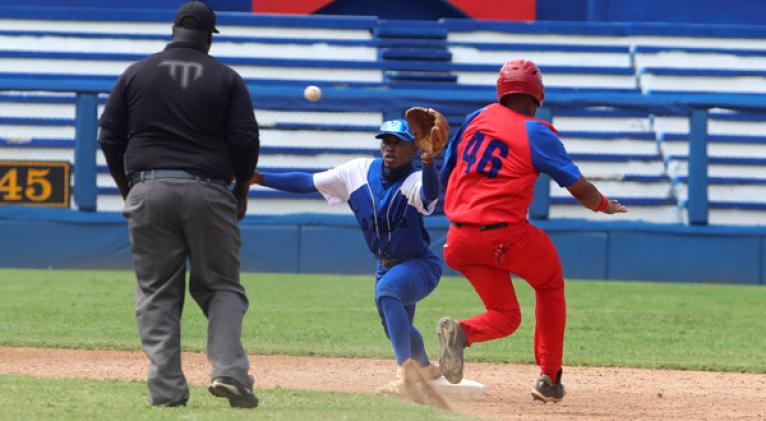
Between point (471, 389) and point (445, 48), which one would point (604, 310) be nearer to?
point (471, 389)

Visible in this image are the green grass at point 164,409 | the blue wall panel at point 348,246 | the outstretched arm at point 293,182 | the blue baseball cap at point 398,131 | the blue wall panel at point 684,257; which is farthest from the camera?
the blue wall panel at point 684,257

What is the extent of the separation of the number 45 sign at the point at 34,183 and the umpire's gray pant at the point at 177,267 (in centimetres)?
1069

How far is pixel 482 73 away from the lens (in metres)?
20.3

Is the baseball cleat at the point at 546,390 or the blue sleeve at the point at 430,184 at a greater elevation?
the blue sleeve at the point at 430,184

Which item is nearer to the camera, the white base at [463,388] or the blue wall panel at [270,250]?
the white base at [463,388]

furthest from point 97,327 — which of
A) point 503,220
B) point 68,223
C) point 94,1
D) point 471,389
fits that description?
point 94,1

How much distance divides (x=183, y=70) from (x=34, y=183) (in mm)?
10934

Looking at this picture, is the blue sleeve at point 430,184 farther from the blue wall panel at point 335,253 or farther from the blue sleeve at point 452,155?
the blue wall panel at point 335,253

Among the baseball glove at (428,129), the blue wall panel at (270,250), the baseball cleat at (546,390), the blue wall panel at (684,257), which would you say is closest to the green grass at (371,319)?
the blue wall panel at (270,250)

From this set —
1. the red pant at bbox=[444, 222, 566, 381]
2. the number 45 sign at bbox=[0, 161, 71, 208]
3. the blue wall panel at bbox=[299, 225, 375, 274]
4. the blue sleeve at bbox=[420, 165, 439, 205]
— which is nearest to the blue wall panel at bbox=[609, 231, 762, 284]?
the blue wall panel at bbox=[299, 225, 375, 274]

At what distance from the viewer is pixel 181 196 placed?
554cm

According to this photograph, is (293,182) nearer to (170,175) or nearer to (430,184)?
(430,184)

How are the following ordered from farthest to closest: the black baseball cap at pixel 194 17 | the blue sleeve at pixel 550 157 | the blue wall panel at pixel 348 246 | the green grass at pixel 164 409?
the blue wall panel at pixel 348 246, the blue sleeve at pixel 550 157, the black baseball cap at pixel 194 17, the green grass at pixel 164 409

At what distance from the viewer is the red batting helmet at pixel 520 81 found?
6516 millimetres
